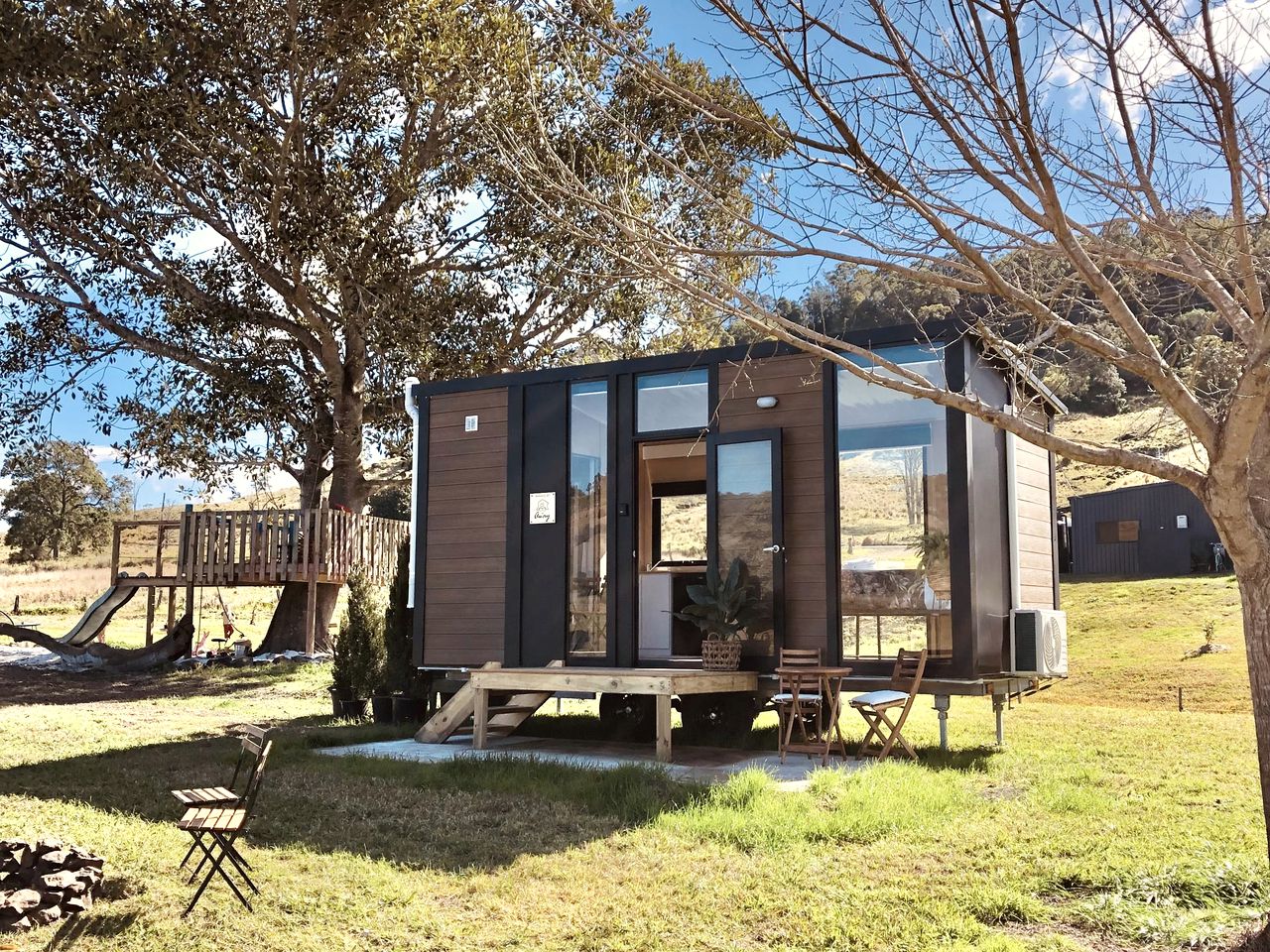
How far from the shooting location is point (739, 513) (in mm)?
8320

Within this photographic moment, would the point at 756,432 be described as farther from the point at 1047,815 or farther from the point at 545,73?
the point at 1047,815

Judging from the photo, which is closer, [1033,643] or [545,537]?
[1033,643]

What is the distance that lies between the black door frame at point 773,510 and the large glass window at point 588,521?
3.01 ft

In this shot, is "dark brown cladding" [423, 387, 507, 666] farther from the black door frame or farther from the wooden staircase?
the black door frame

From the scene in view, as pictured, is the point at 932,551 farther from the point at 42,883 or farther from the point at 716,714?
the point at 42,883

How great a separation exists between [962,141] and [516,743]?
6.16m

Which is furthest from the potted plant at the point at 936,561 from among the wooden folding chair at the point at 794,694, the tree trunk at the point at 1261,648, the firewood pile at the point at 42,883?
the firewood pile at the point at 42,883

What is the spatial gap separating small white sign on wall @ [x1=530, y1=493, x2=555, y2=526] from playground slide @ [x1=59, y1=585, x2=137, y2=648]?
946cm

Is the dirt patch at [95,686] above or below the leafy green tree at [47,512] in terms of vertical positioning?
below

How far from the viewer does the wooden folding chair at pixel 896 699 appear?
701 cm

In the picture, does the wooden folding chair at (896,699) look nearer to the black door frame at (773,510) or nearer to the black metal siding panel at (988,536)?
the black metal siding panel at (988,536)

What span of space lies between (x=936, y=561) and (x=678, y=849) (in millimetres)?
3376

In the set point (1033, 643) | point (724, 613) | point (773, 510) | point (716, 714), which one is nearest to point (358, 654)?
point (716, 714)

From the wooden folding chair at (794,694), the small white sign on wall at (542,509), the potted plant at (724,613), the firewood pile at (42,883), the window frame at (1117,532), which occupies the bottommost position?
the firewood pile at (42,883)
